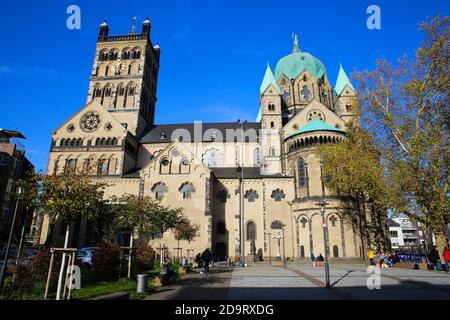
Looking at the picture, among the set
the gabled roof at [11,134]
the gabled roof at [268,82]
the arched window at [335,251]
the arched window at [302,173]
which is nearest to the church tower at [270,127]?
the gabled roof at [268,82]

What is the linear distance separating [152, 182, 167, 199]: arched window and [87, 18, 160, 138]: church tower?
52.4 feet

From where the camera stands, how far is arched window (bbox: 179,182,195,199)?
38.2 metres

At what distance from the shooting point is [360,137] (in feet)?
97.8

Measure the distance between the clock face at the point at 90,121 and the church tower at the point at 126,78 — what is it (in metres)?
6.27

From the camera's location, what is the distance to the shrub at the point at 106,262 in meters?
17.0

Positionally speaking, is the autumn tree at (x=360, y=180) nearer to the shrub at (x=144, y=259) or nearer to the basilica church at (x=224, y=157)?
the basilica church at (x=224, y=157)

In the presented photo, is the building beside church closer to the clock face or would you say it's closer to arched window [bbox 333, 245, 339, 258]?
the clock face

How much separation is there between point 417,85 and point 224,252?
1153 inches

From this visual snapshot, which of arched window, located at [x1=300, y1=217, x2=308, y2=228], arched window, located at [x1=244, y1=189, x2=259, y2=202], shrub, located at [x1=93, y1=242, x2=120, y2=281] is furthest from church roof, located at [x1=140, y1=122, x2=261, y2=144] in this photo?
shrub, located at [x1=93, y1=242, x2=120, y2=281]

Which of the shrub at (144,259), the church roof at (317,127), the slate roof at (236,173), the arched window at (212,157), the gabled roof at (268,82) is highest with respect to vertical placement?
the gabled roof at (268,82)

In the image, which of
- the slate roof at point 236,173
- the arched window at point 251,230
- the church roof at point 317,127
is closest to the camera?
the church roof at point 317,127

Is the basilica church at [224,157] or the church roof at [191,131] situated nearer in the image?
the basilica church at [224,157]

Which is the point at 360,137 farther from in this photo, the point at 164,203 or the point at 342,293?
the point at 164,203
